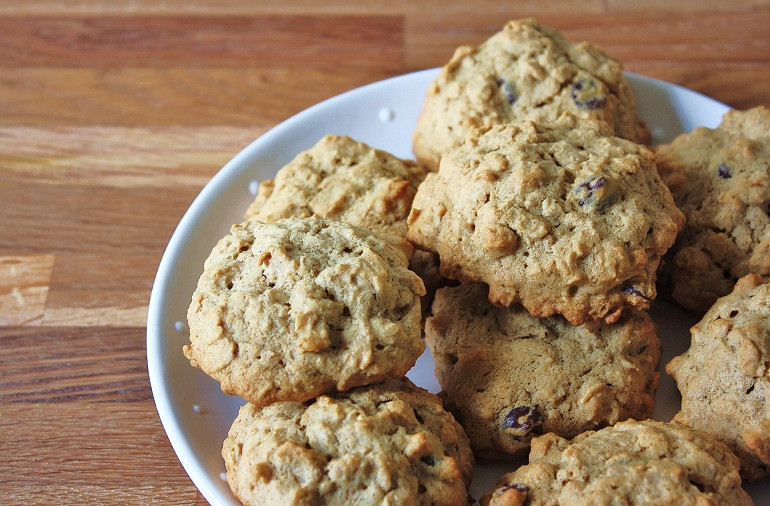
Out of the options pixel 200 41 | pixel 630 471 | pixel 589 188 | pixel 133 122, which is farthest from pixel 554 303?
pixel 200 41

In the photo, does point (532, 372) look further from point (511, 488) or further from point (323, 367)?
point (323, 367)

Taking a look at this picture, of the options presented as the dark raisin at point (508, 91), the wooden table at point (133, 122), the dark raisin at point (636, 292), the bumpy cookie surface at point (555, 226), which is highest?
the dark raisin at point (508, 91)

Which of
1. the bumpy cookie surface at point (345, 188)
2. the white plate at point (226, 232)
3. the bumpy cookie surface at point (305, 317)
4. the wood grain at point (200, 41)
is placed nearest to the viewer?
the bumpy cookie surface at point (305, 317)

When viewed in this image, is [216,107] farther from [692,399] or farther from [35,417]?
[692,399]

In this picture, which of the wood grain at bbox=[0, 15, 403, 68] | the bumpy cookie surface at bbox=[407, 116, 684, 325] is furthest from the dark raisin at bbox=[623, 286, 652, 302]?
the wood grain at bbox=[0, 15, 403, 68]

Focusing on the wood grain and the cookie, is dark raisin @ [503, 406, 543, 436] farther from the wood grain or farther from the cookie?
the wood grain

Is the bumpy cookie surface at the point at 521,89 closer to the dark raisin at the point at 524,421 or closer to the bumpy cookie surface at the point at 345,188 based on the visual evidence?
the bumpy cookie surface at the point at 345,188

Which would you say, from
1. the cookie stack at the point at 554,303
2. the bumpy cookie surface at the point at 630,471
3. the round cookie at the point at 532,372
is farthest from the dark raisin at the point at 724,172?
the bumpy cookie surface at the point at 630,471
